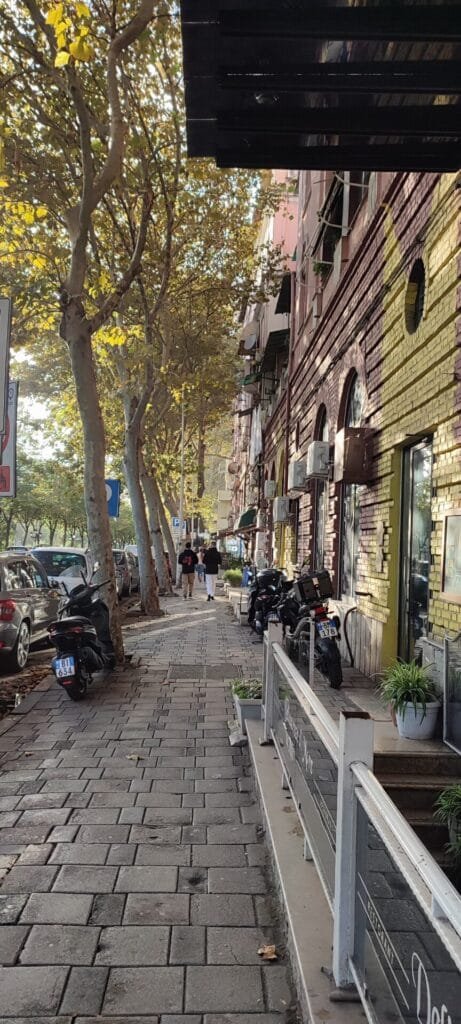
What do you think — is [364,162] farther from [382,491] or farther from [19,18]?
[19,18]

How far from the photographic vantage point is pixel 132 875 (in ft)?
12.6

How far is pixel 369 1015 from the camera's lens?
2.12m

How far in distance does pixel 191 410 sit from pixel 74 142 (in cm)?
2218

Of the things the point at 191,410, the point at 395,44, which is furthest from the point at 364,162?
the point at 191,410

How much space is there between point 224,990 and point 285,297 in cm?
1879

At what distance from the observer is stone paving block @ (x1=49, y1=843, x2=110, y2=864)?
13.1 feet

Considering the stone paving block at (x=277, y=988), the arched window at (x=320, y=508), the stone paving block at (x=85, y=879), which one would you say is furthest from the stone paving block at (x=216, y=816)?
the arched window at (x=320, y=508)

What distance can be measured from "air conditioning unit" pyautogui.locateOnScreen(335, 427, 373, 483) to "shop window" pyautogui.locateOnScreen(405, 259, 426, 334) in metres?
1.67

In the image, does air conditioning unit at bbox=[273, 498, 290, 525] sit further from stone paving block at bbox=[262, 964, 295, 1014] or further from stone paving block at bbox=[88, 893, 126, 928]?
stone paving block at bbox=[262, 964, 295, 1014]

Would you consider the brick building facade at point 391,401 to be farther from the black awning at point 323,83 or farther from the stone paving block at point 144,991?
the stone paving block at point 144,991

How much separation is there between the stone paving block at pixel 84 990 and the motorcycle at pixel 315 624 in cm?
458

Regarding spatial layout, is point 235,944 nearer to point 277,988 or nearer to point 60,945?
point 277,988

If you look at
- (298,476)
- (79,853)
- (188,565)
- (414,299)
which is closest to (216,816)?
(79,853)

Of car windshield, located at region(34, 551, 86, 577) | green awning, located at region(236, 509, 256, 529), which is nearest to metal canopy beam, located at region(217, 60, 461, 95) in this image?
car windshield, located at region(34, 551, 86, 577)
